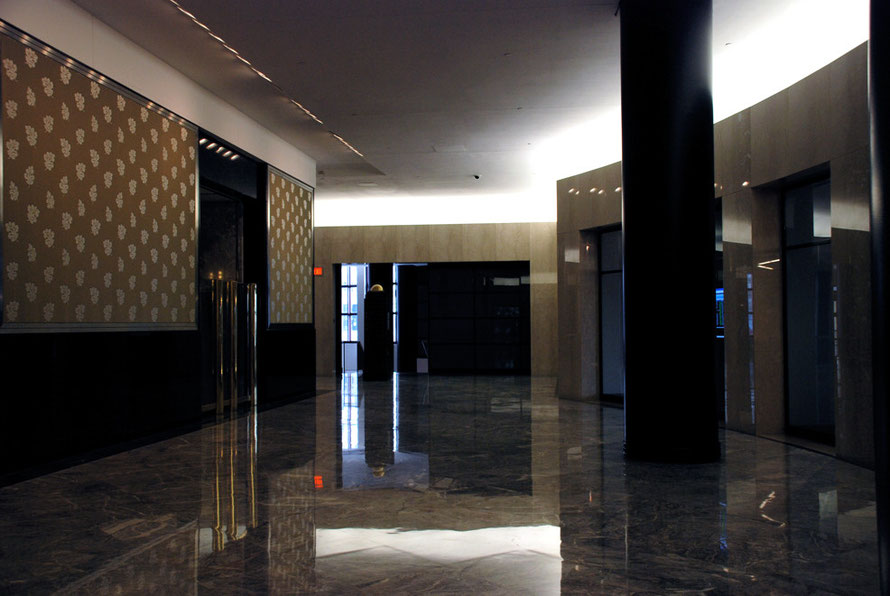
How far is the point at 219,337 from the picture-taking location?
12047 mm

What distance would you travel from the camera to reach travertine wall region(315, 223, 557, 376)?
65.3 feet

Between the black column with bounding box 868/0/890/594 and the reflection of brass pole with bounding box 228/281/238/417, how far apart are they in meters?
10.7

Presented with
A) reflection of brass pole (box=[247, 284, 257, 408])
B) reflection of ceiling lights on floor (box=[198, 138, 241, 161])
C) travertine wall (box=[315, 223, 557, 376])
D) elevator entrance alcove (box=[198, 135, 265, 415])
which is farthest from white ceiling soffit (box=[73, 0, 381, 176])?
travertine wall (box=[315, 223, 557, 376])

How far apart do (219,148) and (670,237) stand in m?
7.28

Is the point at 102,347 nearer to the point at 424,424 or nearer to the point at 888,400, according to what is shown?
the point at 424,424

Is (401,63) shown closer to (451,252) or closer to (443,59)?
(443,59)

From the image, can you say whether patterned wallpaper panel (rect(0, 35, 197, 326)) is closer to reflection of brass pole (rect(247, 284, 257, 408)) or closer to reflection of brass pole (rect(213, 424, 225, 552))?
reflection of brass pole (rect(213, 424, 225, 552))

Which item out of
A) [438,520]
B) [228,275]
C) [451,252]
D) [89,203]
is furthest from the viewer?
[451,252]

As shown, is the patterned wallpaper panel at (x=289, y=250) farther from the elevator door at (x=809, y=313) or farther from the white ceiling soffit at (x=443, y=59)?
the elevator door at (x=809, y=313)

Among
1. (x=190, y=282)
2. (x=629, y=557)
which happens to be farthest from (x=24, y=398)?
(x=629, y=557)

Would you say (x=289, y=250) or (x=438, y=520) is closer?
(x=438, y=520)

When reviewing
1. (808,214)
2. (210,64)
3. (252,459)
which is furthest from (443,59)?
(252,459)

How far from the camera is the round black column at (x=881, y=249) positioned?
9.11 feet

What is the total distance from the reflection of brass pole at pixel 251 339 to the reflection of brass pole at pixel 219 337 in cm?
70
